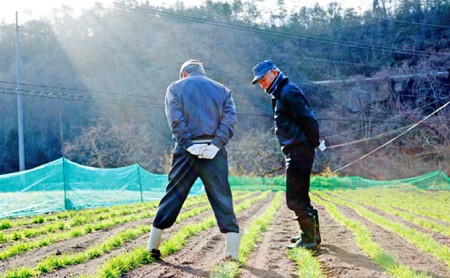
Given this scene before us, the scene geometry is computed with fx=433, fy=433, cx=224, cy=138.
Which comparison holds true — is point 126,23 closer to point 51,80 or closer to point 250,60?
point 51,80

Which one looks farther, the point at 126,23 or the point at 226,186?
the point at 126,23

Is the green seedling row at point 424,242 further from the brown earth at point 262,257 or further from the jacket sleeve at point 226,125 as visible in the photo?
the jacket sleeve at point 226,125

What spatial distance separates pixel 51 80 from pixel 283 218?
4963 centimetres

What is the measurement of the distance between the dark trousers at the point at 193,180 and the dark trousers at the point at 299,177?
73 cm

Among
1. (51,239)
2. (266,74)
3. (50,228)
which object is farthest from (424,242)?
(50,228)

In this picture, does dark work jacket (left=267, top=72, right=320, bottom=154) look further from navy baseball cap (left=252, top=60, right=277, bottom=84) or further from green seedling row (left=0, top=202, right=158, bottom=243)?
green seedling row (left=0, top=202, right=158, bottom=243)

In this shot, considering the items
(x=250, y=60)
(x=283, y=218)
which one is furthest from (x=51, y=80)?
(x=283, y=218)

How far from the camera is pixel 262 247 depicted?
4312 mm

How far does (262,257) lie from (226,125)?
3.92ft

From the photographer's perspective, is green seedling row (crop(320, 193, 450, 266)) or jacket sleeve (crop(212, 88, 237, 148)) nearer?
jacket sleeve (crop(212, 88, 237, 148))

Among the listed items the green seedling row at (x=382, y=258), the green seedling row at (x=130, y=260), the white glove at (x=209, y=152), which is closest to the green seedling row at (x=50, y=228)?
the green seedling row at (x=130, y=260)

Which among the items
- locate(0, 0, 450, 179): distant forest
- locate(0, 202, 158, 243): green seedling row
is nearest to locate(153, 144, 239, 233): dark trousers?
locate(0, 202, 158, 243): green seedling row

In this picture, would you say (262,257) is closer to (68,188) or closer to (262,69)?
(262,69)

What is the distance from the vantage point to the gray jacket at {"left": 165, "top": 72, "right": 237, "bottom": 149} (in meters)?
3.55
